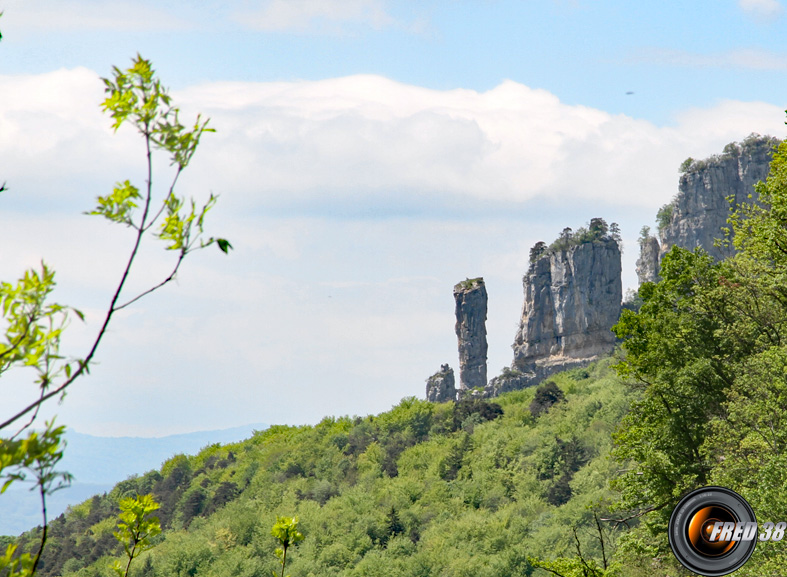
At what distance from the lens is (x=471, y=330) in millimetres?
152750

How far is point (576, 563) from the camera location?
803 inches

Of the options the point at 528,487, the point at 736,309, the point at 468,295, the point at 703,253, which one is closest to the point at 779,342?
the point at 736,309

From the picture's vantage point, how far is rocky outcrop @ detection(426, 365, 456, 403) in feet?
464

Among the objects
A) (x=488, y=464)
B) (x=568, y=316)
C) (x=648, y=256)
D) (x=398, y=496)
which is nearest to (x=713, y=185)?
(x=648, y=256)

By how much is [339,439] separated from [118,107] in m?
82.8

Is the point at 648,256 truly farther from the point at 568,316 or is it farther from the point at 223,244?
the point at 223,244

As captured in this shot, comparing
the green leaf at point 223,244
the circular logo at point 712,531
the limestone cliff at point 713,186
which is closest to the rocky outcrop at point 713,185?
the limestone cliff at point 713,186

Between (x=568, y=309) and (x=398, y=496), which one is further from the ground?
(x=568, y=309)

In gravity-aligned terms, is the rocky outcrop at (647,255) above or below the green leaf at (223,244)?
above

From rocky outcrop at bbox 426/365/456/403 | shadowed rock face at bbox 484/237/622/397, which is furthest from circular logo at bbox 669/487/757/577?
rocky outcrop at bbox 426/365/456/403

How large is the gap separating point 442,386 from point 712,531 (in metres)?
130

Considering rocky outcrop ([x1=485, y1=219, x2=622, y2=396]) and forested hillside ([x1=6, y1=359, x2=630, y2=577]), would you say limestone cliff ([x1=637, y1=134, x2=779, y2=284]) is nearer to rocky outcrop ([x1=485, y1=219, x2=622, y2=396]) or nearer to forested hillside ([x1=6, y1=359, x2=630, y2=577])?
rocky outcrop ([x1=485, y1=219, x2=622, y2=396])

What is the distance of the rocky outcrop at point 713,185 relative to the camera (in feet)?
408

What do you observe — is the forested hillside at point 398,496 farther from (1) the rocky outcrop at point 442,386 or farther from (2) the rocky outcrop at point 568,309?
(1) the rocky outcrop at point 442,386
